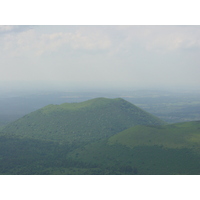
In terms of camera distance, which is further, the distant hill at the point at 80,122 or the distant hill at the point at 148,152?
the distant hill at the point at 80,122

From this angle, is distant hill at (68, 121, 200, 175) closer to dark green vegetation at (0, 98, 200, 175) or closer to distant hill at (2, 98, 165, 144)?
dark green vegetation at (0, 98, 200, 175)

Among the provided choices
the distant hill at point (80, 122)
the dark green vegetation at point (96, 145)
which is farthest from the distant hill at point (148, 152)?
the distant hill at point (80, 122)

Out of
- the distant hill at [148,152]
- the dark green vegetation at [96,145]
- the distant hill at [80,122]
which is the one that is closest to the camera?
the distant hill at [148,152]

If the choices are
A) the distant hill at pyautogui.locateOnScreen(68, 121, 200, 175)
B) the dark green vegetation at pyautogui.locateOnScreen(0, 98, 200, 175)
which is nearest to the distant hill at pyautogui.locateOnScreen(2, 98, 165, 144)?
the dark green vegetation at pyautogui.locateOnScreen(0, 98, 200, 175)

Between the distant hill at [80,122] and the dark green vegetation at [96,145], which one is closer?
the dark green vegetation at [96,145]

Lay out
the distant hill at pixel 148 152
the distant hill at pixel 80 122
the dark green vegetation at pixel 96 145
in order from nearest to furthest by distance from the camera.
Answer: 1. the distant hill at pixel 148 152
2. the dark green vegetation at pixel 96 145
3. the distant hill at pixel 80 122

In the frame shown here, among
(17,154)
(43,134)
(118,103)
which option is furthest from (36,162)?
(118,103)

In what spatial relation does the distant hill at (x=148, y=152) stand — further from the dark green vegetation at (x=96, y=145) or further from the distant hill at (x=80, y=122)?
the distant hill at (x=80, y=122)

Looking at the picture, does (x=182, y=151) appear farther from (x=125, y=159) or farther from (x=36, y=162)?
(x=36, y=162)
